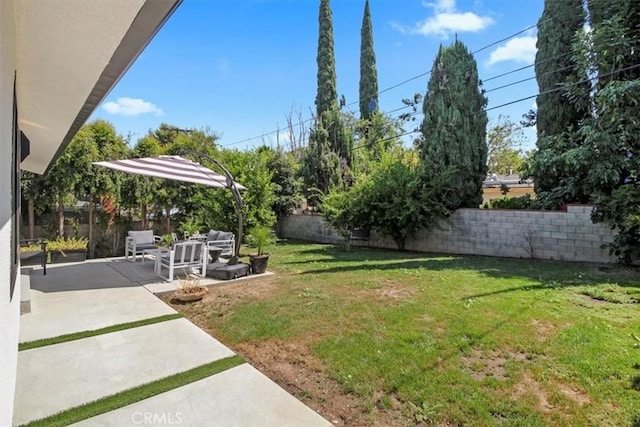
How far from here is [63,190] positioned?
9.73 m

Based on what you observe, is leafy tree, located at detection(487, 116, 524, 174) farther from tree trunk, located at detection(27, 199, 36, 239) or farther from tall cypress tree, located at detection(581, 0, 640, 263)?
tree trunk, located at detection(27, 199, 36, 239)

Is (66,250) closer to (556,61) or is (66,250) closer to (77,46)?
(77,46)

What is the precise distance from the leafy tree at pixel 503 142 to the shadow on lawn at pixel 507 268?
1711 centimetres

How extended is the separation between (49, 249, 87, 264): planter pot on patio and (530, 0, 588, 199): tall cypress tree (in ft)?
43.9

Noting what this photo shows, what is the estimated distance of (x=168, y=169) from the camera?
8.34m

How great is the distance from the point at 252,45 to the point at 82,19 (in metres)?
17.1

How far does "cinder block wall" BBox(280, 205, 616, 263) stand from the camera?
8789mm

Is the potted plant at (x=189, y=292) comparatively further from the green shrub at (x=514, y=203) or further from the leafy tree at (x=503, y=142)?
the leafy tree at (x=503, y=142)

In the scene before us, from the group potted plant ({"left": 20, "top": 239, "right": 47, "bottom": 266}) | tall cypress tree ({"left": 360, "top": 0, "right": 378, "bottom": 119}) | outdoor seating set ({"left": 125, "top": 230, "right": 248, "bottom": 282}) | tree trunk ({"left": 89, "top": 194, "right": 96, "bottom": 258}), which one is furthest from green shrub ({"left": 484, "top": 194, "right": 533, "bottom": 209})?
tall cypress tree ({"left": 360, "top": 0, "right": 378, "bottom": 119})

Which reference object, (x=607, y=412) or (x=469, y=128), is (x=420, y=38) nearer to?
(x=469, y=128)

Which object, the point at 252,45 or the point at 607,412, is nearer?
the point at 607,412

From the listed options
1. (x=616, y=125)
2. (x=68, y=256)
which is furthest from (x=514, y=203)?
(x=68, y=256)

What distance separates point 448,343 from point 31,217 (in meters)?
11.6

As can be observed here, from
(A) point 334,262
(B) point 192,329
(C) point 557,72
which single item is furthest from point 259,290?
(C) point 557,72
